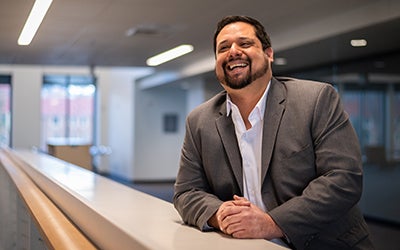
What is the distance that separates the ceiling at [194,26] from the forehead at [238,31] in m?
3.79

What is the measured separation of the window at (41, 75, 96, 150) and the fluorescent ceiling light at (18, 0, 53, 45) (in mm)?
8967

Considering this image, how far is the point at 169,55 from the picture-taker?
976 cm

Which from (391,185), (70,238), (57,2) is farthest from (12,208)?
(391,185)

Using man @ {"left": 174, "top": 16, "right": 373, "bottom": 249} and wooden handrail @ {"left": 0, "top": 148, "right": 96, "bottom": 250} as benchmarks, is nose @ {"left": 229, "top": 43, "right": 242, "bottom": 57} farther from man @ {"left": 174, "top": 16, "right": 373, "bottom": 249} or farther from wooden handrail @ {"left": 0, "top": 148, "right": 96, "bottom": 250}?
wooden handrail @ {"left": 0, "top": 148, "right": 96, "bottom": 250}

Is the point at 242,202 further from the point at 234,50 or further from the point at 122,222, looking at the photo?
the point at 234,50

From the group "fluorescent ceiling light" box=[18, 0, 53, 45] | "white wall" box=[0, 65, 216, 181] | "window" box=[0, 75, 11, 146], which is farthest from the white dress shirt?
"window" box=[0, 75, 11, 146]

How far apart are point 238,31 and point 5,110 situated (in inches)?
627

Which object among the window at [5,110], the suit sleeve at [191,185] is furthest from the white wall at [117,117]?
the suit sleeve at [191,185]

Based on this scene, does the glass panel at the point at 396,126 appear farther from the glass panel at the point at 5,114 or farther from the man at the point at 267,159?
the glass panel at the point at 5,114

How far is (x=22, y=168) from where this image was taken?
5.20m

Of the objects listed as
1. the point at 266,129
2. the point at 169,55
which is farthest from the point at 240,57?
the point at 169,55

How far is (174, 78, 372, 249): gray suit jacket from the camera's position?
1.60 meters

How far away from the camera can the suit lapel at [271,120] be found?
1.70m

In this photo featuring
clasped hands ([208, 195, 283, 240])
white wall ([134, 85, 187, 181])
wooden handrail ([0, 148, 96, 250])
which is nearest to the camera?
clasped hands ([208, 195, 283, 240])
